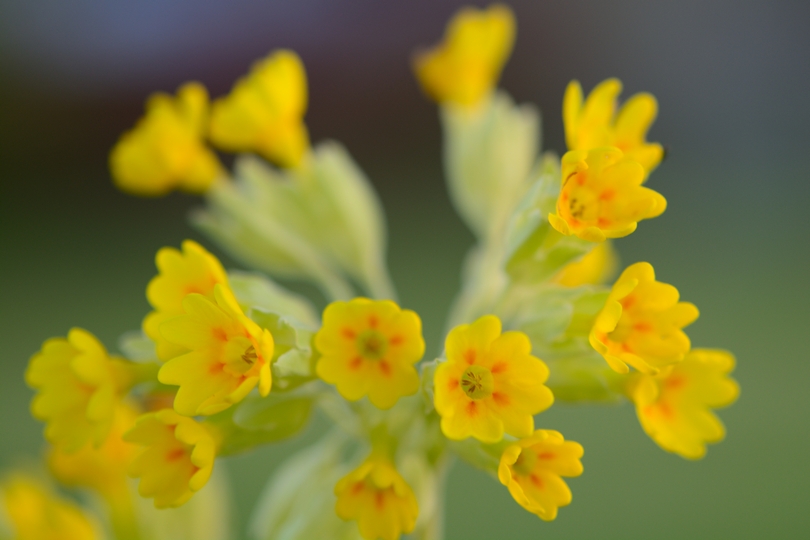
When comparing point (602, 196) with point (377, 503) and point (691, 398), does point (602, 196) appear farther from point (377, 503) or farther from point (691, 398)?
point (377, 503)

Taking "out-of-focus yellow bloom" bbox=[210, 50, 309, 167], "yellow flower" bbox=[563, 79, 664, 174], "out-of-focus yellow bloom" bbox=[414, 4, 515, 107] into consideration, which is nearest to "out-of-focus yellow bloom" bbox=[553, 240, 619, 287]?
"yellow flower" bbox=[563, 79, 664, 174]

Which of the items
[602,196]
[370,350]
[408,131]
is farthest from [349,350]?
[408,131]

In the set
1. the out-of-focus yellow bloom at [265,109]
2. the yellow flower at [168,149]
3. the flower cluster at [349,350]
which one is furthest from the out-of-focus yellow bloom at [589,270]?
the yellow flower at [168,149]

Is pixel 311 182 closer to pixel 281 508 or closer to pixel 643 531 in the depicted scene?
pixel 281 508

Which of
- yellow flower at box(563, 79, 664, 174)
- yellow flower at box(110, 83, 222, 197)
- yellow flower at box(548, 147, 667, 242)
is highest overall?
yellow flower at box(110, 83, 222, 197)

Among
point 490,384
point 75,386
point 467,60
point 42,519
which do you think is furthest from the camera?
point 467,60

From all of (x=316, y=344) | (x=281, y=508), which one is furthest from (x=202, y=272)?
(x=281, y=508)

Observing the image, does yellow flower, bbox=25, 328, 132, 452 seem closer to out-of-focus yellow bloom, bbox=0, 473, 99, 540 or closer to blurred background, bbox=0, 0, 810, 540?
out-of-focus yellow bloom, bbox=0, 473, 99, 540
